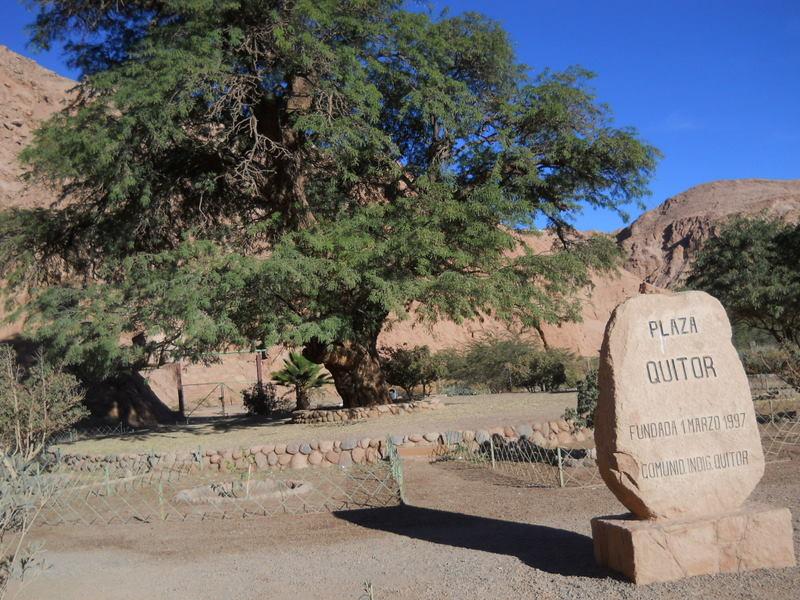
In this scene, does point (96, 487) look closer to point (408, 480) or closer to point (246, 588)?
point (408, 480)

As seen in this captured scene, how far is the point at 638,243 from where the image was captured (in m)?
87.5

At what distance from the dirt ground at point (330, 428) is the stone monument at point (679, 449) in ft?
28.7

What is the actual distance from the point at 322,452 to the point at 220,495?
3.13m

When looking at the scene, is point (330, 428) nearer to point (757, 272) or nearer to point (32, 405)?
point (32, 405)

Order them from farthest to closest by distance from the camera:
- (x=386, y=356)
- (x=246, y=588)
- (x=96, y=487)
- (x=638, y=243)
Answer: (x=638, y=243), (x=386, y=356), (x=96, y=487), (x=246, y=588)

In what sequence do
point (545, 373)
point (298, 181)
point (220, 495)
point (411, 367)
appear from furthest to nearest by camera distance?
point (545, 373), point (411, 367), point (298, 181), point (220, 495)

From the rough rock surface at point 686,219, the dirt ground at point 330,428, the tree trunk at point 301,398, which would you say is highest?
the rough rock surface at point 686,219

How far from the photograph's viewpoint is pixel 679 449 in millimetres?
5504

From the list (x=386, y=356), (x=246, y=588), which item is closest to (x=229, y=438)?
(x=386, y=356)

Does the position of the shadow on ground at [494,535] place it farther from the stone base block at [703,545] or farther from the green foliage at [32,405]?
the green foliage at [32,405]

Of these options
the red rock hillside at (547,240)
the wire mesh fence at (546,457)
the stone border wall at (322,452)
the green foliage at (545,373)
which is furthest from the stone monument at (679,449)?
the green foliage at (545,373)

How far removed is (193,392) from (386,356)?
17.4 meters

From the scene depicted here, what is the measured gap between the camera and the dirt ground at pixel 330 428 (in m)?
15.0

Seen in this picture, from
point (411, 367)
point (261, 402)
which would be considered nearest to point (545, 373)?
point (411, 367)
